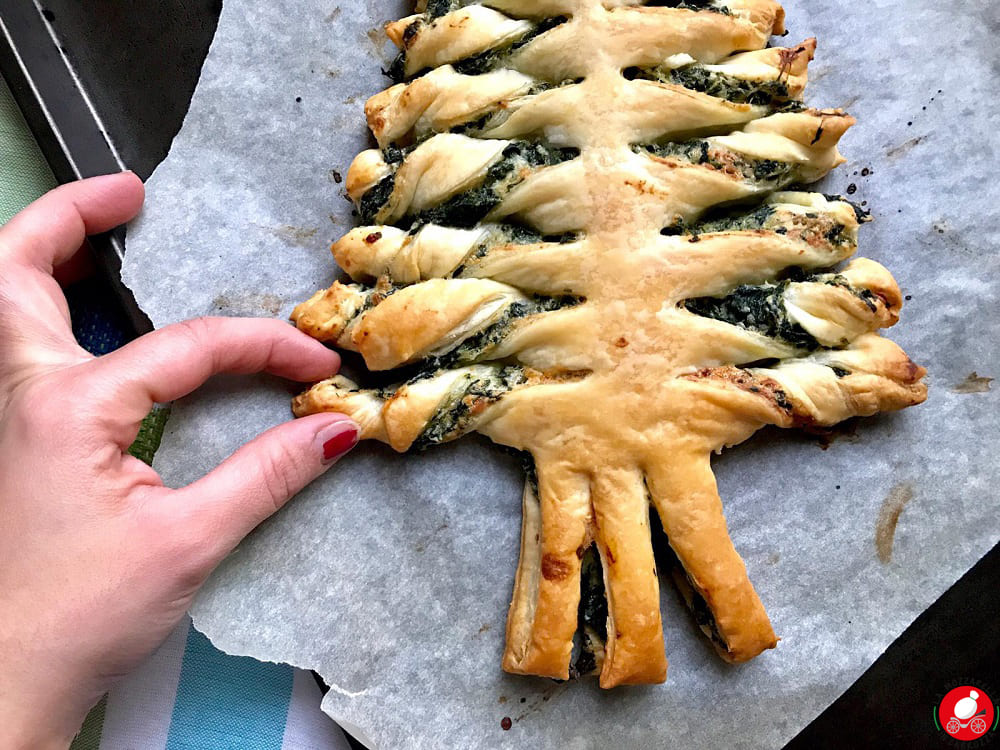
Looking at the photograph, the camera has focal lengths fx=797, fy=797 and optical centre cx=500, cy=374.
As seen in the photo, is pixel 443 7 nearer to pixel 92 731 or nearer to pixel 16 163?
pixel 16 163

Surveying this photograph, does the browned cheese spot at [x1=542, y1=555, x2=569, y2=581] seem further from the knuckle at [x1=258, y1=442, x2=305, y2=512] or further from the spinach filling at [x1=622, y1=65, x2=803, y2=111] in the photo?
the spinach filling at [x1=622, y1=65, x2=803, y2=111]

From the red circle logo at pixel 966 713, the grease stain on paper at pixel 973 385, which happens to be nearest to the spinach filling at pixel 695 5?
the grease stain on paper at pixel 973 385

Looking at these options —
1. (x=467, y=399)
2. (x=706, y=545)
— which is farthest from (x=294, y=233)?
(x=706, y=545)

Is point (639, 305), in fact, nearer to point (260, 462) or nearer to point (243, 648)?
point (260, 462)

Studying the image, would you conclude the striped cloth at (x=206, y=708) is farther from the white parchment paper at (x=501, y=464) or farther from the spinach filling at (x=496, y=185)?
the spinach filling at (x=496, y=185)

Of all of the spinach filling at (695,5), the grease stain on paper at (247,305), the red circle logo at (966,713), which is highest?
the spinach filling at (695,5)
